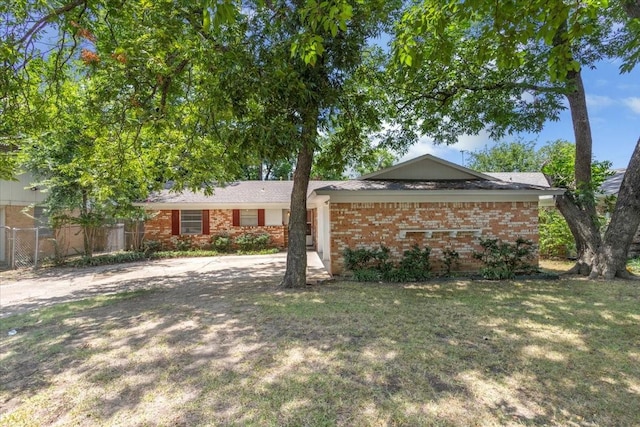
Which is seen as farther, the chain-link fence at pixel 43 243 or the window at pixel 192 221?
the window at pixel 192 221

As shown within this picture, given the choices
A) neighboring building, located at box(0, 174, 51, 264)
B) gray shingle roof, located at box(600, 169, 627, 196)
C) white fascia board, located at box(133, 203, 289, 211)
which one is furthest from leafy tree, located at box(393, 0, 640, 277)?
neighboring building, located at box(0, 174, 51, 264)

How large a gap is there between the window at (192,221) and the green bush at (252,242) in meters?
2.15

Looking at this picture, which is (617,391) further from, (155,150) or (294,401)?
(155,150)

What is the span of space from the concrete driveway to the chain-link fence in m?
1.23

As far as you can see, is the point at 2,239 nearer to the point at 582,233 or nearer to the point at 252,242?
the point at 252,242

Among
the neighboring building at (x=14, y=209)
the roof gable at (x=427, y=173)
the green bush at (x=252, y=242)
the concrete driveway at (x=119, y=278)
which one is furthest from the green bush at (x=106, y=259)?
the roof gable at (x=427, y=173)

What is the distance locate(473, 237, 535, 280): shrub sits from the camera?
8.81m

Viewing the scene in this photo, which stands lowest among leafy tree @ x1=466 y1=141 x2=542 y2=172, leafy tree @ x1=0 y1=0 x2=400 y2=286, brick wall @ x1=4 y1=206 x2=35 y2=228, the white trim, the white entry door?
the white entry door

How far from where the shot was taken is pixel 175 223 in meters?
16.9

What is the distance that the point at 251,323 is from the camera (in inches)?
204

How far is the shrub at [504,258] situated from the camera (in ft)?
28.9

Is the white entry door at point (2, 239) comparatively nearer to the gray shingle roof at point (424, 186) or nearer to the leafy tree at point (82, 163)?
the leafy tree at point (82, 163)

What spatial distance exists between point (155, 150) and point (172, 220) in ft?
24.0

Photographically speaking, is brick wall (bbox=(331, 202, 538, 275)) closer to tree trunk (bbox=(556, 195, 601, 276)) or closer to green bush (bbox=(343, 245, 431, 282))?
green bush (bbox=(343, 245, 431, 282))
